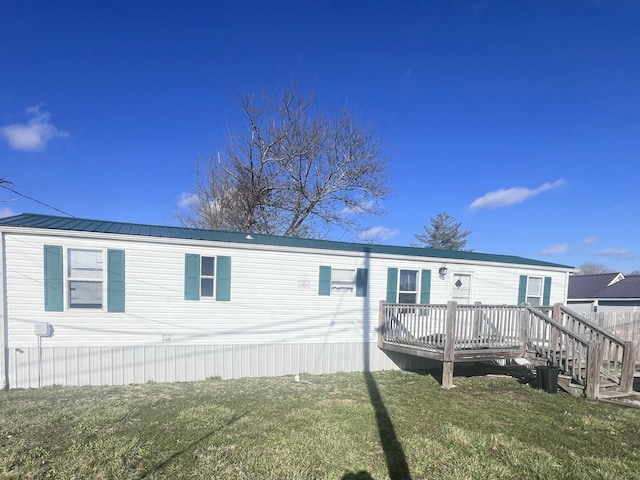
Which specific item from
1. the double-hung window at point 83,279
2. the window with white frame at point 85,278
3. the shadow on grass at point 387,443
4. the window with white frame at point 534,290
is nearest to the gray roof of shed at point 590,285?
the window with white frame at point 534,290

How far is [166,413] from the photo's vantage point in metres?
5.86

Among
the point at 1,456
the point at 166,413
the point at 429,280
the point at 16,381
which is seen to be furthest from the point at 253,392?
the point at 429,280

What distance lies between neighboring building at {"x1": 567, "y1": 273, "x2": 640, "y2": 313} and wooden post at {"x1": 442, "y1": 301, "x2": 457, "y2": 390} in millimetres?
14119

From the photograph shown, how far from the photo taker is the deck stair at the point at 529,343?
750 centimetres

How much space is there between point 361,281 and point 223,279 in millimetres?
3495

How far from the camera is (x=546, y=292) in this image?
12.1 meters

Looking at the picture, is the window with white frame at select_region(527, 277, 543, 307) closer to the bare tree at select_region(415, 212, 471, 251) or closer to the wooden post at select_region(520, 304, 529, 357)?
the wooden post at select_region(520, 304, 529, 357)

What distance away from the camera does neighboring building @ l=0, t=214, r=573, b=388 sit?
7.39 metres

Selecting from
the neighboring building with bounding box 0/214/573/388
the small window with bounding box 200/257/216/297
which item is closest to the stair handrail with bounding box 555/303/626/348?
the neighboring building with bounding box 0/214/573/388

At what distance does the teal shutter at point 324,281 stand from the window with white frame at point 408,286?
2.08 m

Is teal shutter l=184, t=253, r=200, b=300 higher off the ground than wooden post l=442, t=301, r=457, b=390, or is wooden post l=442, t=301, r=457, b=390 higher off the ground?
teal shutter l=184, t=253, r=200, b=300

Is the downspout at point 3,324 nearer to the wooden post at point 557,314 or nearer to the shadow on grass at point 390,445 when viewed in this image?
the shadow on grass at point 390,445

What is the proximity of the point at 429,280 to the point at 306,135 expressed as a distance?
32.6 ft

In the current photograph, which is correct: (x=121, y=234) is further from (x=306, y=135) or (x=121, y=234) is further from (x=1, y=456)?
(x=306, y=135)
